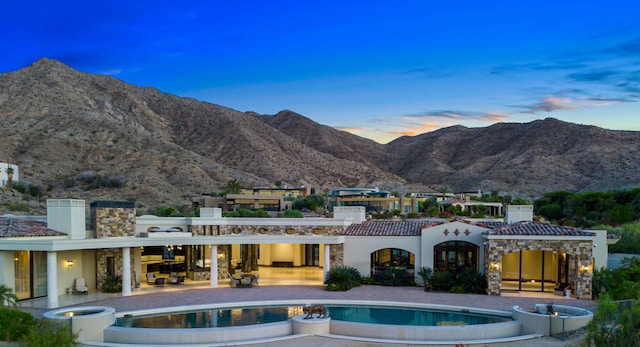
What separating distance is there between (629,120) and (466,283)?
58.1 metres

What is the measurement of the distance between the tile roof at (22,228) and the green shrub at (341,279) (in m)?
11.5

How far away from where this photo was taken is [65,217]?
22.5 meters

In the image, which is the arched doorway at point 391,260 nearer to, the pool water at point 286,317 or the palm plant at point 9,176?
the pool water at point 286,317

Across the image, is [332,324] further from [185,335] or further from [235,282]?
[235,282]

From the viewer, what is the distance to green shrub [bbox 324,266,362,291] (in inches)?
964

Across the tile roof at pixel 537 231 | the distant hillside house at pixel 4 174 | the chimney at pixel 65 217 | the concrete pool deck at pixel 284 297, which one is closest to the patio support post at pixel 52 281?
the concrete pool deck at pixel 284 297

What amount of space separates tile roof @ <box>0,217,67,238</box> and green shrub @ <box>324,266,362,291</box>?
11.5m

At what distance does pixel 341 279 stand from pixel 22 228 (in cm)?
1354

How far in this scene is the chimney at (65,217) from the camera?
73.7ft

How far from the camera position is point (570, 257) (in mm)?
24234

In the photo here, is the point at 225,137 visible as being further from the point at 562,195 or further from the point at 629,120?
the point at 629,120

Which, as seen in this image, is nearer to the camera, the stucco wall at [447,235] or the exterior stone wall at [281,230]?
the stucco wall at [447,235]

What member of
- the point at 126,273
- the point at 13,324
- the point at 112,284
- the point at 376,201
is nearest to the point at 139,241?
the point at 126,273

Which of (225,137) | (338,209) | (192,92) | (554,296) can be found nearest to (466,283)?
(554,296)
